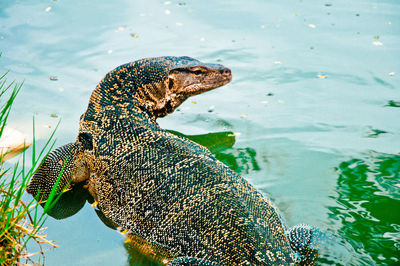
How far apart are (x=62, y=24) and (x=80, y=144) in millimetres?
5868

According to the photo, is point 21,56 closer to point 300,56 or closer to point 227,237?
point 300,56

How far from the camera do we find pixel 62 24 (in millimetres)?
10039

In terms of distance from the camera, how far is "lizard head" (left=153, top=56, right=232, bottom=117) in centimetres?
571

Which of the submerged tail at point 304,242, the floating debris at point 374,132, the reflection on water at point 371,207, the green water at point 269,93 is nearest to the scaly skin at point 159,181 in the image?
the submerged tail at point 304,242

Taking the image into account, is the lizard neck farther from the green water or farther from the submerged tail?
the submerged tail

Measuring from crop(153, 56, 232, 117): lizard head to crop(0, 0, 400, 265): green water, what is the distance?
0.78 m

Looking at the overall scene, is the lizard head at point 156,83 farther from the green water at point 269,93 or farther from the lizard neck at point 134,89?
the green water at point 269,93

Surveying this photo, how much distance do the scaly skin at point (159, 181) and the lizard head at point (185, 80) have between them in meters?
0.02

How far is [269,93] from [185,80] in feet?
7.27

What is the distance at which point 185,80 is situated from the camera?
5852mm

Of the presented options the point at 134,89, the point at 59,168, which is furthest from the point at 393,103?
the point at 59,168

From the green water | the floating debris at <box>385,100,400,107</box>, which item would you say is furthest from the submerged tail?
the floating debris at <box>385,100,400,107</box>

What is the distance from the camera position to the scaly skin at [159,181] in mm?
3758

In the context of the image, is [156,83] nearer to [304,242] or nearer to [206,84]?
[206,84]
